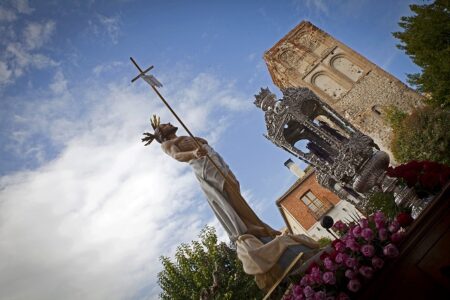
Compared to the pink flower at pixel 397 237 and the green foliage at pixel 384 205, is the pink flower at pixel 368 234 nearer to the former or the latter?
the pink flower at pixel 397 237

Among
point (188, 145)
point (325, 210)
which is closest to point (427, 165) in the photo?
point (188, 145)

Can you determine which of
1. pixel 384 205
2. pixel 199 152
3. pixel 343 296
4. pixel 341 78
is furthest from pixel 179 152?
pixel 341 78

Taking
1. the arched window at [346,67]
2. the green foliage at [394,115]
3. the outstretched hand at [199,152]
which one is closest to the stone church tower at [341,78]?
the arched window at [346,67]

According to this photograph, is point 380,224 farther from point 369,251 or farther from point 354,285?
point 354,285

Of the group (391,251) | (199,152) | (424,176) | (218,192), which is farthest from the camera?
(199,152)

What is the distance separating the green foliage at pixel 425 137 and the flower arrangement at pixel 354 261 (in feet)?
41.8

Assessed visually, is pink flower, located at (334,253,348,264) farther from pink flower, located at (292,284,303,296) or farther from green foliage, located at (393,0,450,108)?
green foliage, located at (393,0,450,108)

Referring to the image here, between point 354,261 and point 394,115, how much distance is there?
63.1 ft

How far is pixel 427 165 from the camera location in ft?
16.1

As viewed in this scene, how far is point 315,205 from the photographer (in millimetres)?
23594

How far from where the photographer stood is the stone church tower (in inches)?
810

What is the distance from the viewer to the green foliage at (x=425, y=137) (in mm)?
13242

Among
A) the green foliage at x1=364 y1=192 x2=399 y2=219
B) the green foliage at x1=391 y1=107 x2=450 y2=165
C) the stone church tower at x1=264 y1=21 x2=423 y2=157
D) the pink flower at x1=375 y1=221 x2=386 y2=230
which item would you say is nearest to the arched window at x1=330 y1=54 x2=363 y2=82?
the stone church tower at x1=264 y1=21 x2=423 y2=157

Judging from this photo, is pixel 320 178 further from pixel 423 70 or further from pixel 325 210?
pixel 325 210
